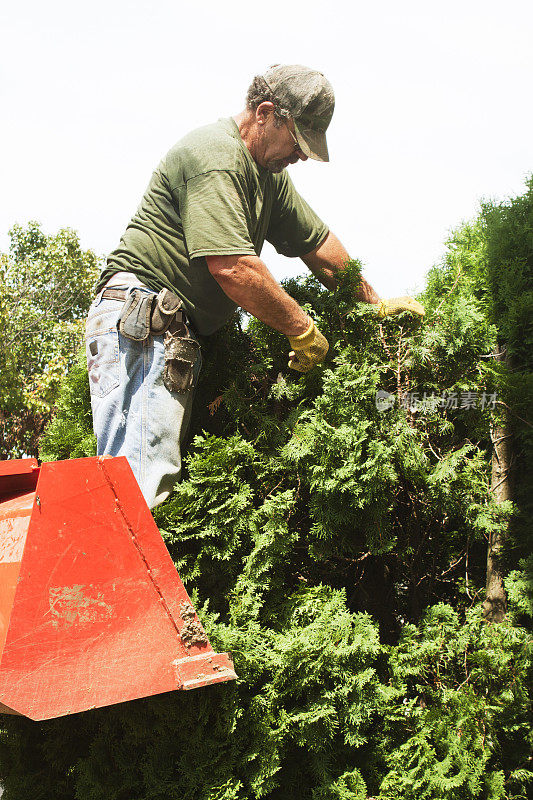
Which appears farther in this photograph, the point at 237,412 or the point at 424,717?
the point at 237,412

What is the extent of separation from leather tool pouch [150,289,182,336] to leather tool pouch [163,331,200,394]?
0.16ft

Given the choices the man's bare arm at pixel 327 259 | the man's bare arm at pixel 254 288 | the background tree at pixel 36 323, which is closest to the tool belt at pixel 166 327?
the man's bare arm at pixel 254 288

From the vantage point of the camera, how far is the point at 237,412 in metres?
3.27

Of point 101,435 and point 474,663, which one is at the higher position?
point 474,663

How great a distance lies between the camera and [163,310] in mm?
2984

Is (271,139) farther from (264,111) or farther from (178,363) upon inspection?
(178,363)

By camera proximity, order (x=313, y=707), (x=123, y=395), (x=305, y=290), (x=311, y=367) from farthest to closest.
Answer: (x=305, y=290)
(x=311, y=367)
(x=123, y=395)
(x=313, y=707)

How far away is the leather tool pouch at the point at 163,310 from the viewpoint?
9.75 ft

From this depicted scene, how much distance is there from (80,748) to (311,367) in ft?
6.74

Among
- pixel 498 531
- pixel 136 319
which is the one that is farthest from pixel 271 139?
pixel 498 531

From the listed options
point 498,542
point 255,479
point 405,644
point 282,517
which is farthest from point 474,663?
point 255,479

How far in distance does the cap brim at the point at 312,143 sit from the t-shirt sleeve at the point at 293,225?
0.32 meters

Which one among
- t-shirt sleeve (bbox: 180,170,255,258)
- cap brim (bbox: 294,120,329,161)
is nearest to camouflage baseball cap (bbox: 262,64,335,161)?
cap brim (bbox: 294,120,329,161)

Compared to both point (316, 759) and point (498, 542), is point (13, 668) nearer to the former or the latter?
point (316, 759)
